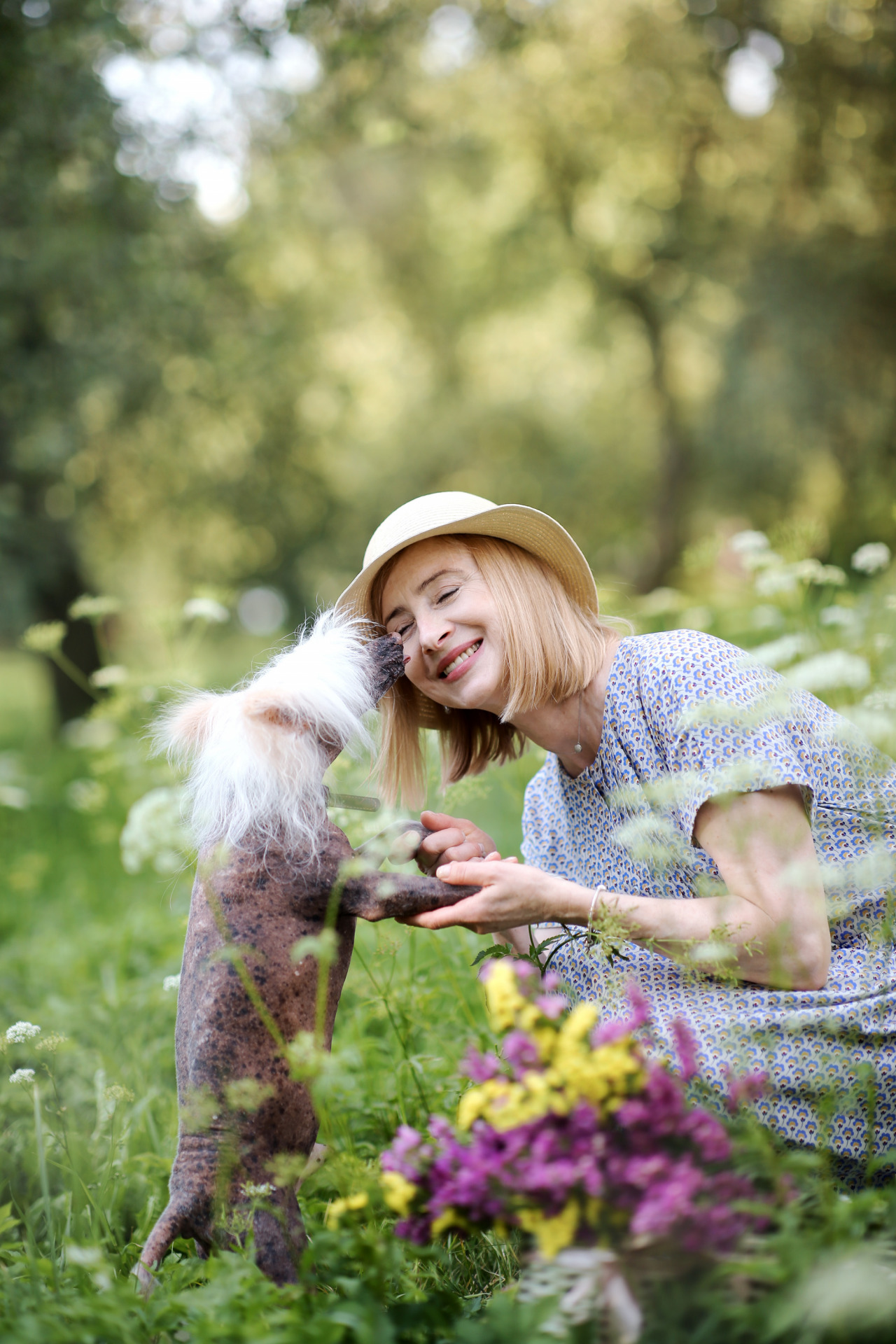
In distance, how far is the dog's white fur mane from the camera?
2.12m

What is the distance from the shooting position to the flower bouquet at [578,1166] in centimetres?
141

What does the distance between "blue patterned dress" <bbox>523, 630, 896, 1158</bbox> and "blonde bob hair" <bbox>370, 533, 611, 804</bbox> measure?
0.45ft

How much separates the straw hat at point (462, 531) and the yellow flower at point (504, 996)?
1.28 m

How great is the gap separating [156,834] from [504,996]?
238 centimetres

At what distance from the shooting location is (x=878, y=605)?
3.02 metres

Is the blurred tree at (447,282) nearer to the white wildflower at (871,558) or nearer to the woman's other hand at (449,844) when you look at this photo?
the white wildflower at (871,558)

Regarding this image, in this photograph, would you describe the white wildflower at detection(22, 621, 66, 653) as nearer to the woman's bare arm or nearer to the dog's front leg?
the dog's front leg

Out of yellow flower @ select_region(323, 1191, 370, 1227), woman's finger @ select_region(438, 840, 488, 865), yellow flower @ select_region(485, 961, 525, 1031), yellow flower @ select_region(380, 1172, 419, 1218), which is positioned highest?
woman's finger @ select_region(438, 840, 488, 865)

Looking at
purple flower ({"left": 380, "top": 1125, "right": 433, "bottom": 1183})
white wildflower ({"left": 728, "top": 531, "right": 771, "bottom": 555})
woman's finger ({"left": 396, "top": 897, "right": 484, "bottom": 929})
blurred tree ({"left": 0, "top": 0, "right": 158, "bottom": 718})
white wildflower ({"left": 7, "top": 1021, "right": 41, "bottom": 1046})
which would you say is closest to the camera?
purple flower ({"left": 380, "top": 1125, "right": 433, "bottom": 1183})

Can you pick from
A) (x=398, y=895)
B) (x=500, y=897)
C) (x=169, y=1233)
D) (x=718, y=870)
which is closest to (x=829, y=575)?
(x=718, y=870)

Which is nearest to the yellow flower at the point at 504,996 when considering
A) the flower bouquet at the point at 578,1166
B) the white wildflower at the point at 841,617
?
the flower bouquet at the point at 578,1166

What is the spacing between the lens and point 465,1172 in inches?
57.7

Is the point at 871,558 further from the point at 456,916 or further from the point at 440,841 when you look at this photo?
the point at 456,916

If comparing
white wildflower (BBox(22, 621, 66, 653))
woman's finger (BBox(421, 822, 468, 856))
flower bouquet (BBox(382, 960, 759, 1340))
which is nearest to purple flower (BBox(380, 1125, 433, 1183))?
flower bouquet (BBox(382, 960, 759, 1340))
